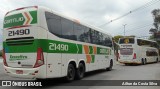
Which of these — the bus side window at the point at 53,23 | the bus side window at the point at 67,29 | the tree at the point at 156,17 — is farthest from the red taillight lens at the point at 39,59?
the tree at the point at 156,17

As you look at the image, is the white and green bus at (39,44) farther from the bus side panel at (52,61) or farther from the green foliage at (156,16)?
the green foliage at (156,16)

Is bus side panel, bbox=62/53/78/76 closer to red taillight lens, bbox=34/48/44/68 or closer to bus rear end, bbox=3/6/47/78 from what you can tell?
bus rear end, bbox=3/6/47/78

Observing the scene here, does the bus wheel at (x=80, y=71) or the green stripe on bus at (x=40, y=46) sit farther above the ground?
the green stripe on bus at (x=40, y=46)

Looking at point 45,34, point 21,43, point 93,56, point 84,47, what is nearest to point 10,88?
point 21,43

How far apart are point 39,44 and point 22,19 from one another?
142cm

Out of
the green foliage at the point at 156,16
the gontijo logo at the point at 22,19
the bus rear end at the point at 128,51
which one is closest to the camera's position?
the gontijo logo at the point at 22,19

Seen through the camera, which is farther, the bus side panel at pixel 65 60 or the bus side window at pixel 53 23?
the bus side panel at pixel 65 60

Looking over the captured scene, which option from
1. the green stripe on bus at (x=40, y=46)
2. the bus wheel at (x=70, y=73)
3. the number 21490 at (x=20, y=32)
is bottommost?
the bus wheel at (x=70, y=73)

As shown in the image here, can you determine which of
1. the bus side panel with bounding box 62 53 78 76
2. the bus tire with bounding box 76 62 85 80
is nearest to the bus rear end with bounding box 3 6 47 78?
the bus side panel with bounding box 62 53 78 76

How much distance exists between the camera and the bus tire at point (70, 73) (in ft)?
38.5

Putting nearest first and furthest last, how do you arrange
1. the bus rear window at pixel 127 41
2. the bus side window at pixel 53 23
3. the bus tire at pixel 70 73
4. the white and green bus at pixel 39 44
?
the white and green bus at pixel 39 44 → the bus side window at pixel 53 23 → the bus tire at pixel 70 73 → the bus rear window at pixel 127 41

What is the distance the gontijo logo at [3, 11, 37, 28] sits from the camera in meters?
9.95

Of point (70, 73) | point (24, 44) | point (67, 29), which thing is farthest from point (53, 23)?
point (70, 73)

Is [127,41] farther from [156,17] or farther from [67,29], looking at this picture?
[156,17]
